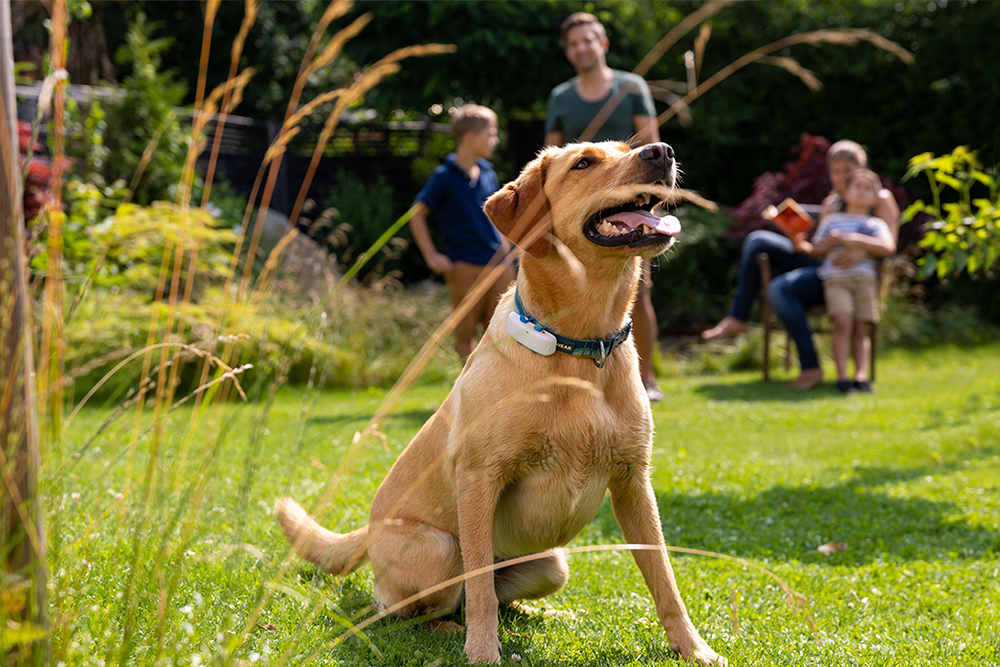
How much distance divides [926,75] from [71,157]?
1223cm

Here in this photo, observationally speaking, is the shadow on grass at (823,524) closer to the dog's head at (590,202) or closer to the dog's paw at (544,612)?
the dog's paw at (544,612)

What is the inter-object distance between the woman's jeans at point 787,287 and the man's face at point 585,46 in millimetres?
3581

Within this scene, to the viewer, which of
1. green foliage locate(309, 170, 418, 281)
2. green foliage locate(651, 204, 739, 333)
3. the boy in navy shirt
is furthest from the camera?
green foliage locate(309, 170, 418, 281)

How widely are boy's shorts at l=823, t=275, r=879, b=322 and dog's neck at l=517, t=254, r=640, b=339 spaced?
6.38 m

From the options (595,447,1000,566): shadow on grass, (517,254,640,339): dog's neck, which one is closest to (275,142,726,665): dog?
(517,254,640,339): dog's neck

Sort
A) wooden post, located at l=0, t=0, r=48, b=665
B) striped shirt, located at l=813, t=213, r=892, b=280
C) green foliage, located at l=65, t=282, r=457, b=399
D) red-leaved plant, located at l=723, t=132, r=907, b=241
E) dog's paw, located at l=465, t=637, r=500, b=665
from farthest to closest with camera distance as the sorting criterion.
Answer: red-leaved plant, located at l=723, t=132, r=907, b=241, striped shirt, located at l=813, t=213, r=892, b=280, green foliage, located at l=65, t=282, r=457, b=399, dog's paw, located at l=465, t=637, r=500, b=665, wooden post, located at l=0, t=0, r=48, b=665

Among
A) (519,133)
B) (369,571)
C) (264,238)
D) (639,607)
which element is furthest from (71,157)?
(639,607)

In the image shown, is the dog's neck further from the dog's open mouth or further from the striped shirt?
the striped shirt

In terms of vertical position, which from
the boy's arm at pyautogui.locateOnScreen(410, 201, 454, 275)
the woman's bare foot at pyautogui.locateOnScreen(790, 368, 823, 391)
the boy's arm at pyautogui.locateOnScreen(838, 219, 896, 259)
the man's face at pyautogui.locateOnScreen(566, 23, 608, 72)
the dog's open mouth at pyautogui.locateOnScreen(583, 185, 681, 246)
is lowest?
the woman's bare foot at pyautogui.locateOnScreen(790, 368, 823, 391)

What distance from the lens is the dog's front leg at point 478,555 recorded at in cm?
222

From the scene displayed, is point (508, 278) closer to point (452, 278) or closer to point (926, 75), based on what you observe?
point (452, 278)

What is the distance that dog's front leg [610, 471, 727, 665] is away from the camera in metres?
2.31

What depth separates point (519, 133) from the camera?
1481 cm

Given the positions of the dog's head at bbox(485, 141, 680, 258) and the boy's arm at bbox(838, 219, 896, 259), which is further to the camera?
the boy's arm at bbox(838, 219, 896, 259)
